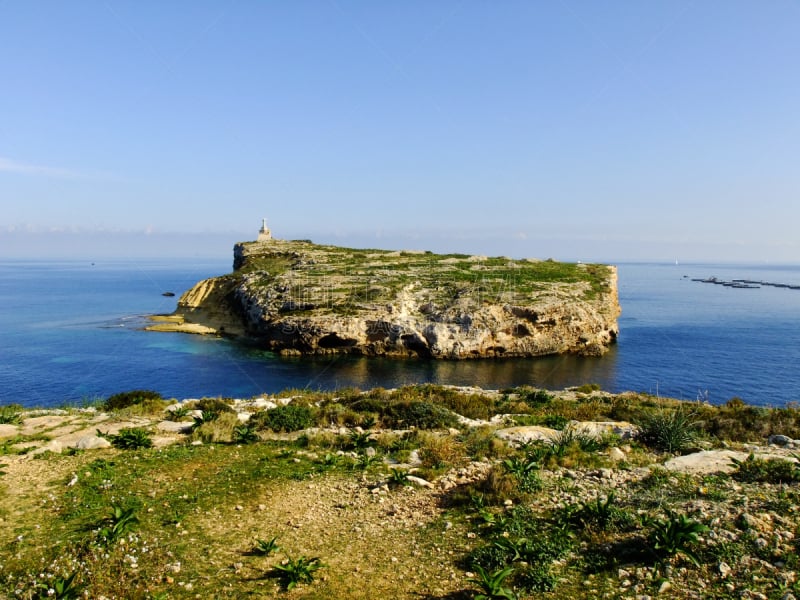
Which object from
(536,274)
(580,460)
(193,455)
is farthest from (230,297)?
(580,460)

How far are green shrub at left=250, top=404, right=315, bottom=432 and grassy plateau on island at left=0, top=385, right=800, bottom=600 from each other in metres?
0.49

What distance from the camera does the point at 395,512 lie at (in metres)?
9.25

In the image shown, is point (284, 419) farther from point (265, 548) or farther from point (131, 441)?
point (265, 548)

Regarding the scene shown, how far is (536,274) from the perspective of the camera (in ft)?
226

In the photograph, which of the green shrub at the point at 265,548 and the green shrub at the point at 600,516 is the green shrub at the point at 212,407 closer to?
the green shrub at the point at 265,548

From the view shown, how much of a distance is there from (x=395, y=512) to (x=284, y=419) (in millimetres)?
7686

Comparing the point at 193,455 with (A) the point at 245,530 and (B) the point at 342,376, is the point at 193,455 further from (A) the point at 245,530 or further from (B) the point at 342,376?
(B) the point at 342,376

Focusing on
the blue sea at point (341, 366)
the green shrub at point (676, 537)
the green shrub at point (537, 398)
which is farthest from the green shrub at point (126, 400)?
the green shrub at point (676, 537)

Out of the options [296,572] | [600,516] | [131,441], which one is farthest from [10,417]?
[600,516]

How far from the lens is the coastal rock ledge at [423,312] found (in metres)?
55.7

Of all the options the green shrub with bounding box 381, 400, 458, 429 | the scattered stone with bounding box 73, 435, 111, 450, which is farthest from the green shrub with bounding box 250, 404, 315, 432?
the scattered stone with bounding box 73, 435, 111, 450

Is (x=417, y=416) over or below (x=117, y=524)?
below

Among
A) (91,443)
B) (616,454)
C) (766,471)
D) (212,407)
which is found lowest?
(212,407)

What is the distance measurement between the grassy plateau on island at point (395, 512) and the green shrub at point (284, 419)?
0.49 m
